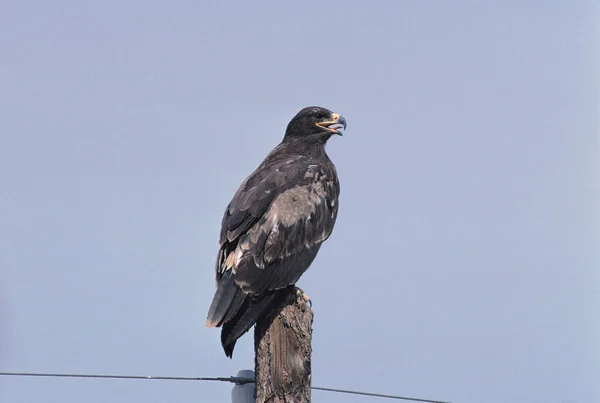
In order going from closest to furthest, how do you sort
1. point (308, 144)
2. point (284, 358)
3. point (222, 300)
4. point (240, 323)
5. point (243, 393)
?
point (284, 358) < point (243, 393) < point (240, 323) < point (222, 300) < point (308, 144)

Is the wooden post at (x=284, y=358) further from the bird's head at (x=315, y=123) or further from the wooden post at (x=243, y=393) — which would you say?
the bird's head at (x=315, y=123)

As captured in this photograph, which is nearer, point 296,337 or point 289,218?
point 296,337

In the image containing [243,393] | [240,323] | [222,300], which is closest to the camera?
[243,393]

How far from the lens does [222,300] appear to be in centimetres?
758

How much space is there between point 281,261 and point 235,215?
22.7 inches

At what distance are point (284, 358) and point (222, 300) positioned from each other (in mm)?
1002

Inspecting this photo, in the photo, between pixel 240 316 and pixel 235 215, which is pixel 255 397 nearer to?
pixel 240 316

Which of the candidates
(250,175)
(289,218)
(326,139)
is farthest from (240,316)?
(326,139)

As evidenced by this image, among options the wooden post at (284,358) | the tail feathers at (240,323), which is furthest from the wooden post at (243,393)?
the tail feathers at (240,323)

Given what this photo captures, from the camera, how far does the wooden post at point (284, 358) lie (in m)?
6.71

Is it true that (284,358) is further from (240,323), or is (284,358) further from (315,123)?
(315,123)

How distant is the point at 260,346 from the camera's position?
698 centimetres

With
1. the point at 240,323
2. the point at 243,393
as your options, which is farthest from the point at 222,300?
the point at 243,393

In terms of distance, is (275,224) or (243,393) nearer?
(243,393)
